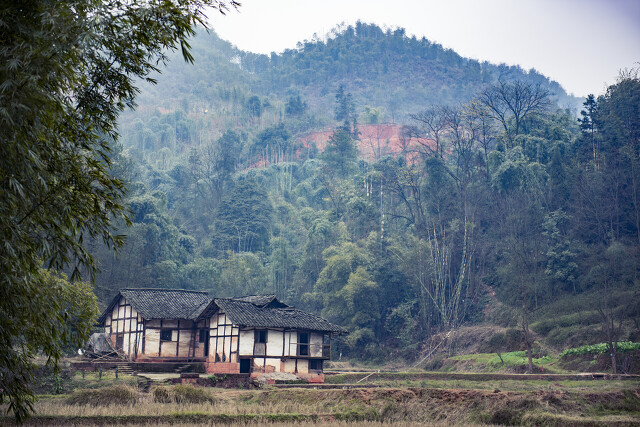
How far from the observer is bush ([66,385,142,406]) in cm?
2227

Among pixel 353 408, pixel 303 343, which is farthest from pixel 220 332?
pixel 353 408

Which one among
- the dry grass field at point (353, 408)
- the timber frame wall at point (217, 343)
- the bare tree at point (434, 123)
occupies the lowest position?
the dry grass field at point (353, 408)

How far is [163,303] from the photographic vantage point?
43594mm

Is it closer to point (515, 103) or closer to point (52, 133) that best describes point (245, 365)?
point (52, 133)

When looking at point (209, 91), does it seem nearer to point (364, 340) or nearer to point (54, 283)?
point (364, 340)

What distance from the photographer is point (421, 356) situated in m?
54.1

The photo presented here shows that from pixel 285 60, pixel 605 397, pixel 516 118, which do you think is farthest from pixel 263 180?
pixel 285 60

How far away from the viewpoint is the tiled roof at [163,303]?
41.9 m

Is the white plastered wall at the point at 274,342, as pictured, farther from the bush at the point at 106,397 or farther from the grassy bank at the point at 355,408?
the bush at the point at 106,397

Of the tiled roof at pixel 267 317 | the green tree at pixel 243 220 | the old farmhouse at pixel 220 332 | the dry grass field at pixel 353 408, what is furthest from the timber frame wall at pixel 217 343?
the green tree at pixel 243 220

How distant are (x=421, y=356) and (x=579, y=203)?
20834 mm

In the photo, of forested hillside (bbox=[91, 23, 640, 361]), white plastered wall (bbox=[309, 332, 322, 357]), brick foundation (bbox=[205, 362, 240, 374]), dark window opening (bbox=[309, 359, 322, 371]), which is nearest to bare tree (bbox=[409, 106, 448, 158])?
forested hillside (bbox=[91, 23, 640, 361])

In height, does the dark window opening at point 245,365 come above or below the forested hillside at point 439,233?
below

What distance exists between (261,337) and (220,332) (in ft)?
9.33
